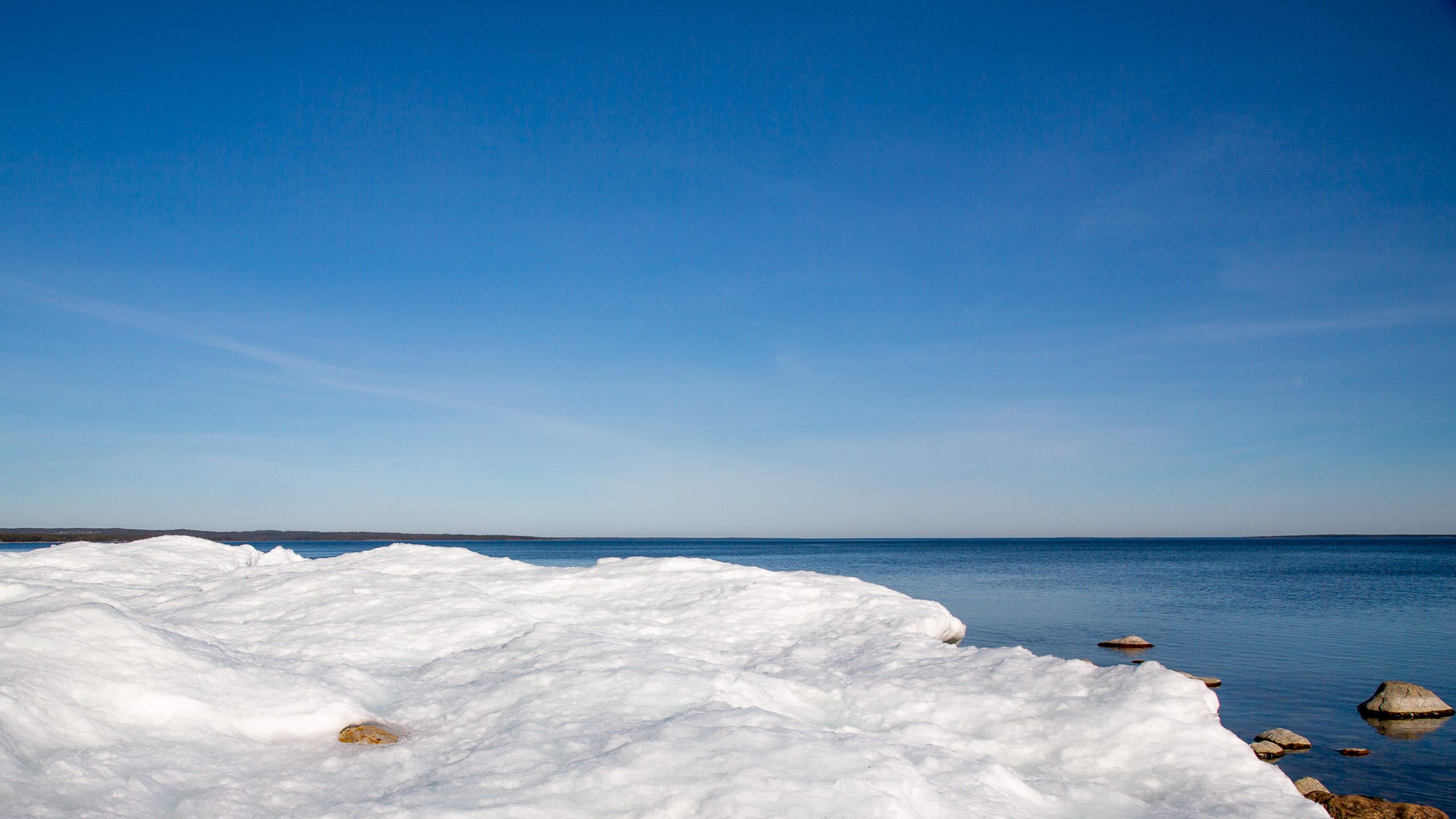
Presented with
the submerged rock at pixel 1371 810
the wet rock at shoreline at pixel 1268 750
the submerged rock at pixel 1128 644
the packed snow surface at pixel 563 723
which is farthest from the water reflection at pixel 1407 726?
the submerged rock at pixel 1128 644

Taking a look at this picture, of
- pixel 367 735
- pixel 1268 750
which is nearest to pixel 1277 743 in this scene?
pixel 1268 750

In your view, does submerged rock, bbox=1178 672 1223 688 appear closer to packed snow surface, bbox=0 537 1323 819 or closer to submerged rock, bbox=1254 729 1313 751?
submerged rock, bbox=1254 729 1313 751

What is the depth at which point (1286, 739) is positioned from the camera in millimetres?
16172

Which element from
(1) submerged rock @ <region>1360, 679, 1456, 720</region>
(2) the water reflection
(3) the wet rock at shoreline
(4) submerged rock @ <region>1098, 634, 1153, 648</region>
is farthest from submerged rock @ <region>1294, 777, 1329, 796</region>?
(4) submerged rock @ <region>1098, 634, 1153, 648</region>

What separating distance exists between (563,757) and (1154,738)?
729 cm

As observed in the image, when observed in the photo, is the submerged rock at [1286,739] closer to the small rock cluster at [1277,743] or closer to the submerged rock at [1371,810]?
the small rock cluster at [1277,743]

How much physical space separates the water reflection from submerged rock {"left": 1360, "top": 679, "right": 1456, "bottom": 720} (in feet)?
0.53

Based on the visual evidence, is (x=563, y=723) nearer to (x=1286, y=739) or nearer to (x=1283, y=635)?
(x=1286, y=739)

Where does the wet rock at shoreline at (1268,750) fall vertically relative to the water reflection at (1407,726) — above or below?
above

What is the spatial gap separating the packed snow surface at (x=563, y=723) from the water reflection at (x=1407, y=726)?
10.9 metres

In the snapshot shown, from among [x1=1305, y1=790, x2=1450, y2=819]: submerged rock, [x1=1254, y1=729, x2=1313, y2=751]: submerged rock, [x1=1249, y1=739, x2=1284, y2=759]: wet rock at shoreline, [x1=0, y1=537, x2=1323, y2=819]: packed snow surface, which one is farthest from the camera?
[x1=1254, y1=729, x2=1313, y2=751]: submerged rock

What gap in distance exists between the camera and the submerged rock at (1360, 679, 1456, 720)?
729 inches

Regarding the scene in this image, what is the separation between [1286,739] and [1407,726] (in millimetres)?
4351

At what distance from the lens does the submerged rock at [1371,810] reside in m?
10.8
